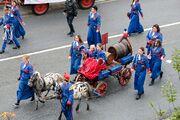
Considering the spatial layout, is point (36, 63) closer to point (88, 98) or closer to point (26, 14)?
point (88, 98)

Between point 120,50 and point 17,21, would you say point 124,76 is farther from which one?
point 17,21

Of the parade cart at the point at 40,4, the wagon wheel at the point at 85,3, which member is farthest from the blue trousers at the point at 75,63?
the wagon wheel at the point at 85,3

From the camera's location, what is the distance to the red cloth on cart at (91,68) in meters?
14.4

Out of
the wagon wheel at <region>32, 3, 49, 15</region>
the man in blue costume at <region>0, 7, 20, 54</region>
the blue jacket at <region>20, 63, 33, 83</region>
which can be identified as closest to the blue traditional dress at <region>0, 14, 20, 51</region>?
the man in blue costume at <region>0, 7, 20, 54</region>

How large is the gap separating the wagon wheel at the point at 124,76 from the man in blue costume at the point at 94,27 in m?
3.22

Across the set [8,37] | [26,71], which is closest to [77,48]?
[26,71]

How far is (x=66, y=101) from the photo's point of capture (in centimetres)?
1301

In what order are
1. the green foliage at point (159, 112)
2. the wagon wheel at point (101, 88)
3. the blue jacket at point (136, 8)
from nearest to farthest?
1. the green foliage at point (159, 112)
2. the wagon wheel at point (101, 88)
3. the blue jacket at point (136, 8)

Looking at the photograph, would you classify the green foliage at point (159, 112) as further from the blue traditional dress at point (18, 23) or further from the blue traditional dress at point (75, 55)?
the blue traditional dress at point (18, 23)

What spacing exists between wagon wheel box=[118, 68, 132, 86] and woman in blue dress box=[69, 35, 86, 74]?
1447mm


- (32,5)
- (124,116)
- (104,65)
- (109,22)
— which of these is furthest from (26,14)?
(124,116)

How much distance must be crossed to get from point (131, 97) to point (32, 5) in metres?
8.12

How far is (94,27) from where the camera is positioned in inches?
719

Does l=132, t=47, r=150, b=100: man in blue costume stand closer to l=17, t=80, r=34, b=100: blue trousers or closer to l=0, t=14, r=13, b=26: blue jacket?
l=17, t=80, r=34, b=100: blue trousers
